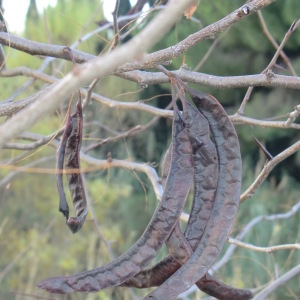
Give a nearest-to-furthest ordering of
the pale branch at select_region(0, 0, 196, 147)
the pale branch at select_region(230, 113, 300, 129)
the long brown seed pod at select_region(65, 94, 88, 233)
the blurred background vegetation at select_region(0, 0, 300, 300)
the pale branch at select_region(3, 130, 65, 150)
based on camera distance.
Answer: the pale branch at select_region(0, 0, 196, 147)
the long brown seed pod at select_region(65, 94, 88, 233)
the pale branch at select_region(230, 113, 300, 129)
the pale branch at select_region(3, 130, 65, 150)
the blurred background vegetation at select_region(0, 0, 300, 300)

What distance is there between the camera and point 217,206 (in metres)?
1.08

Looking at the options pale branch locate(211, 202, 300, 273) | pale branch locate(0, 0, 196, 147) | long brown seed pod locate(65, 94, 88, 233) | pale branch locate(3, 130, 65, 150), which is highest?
pale branch locate(0, 0, 196, 147)

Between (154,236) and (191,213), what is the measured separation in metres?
0.07

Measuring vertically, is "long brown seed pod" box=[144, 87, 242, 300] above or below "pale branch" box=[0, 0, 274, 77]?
below

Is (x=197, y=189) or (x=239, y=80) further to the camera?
(x=239, y=80)

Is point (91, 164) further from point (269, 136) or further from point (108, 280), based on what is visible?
point (269, 136)

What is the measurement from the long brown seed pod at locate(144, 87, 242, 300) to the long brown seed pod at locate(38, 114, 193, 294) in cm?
5

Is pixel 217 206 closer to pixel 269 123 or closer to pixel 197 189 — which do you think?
pixel 197 189

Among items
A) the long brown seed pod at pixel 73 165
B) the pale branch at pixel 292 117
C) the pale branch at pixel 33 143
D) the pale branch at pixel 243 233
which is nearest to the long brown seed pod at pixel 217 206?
the long brown seed pod at pixel 73 165

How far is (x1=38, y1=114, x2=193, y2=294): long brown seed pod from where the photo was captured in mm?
1047

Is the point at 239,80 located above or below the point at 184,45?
below

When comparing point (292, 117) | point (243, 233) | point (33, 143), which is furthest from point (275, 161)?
point (243, 233)

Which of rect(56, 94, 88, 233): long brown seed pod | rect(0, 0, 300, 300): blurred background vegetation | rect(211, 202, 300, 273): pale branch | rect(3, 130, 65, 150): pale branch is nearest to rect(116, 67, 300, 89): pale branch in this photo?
rect(56, 94, 88, 233): long brown seed pod

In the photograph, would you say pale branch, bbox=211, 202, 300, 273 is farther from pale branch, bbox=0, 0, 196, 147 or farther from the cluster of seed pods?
pale branch, bbox=0, 0, 196, 147
